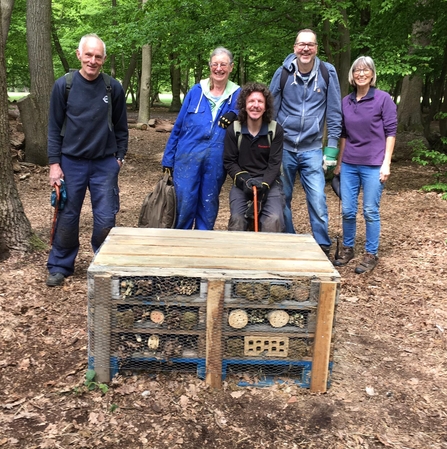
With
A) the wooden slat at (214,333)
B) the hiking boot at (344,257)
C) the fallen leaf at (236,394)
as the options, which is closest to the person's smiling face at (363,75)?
the hiking boot at (344,257)

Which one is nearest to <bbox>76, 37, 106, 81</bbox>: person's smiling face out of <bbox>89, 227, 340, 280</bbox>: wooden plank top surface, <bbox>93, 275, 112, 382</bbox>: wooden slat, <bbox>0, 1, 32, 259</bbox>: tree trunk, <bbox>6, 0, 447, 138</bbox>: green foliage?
<bbox>0, 1, 32, 259</bbox>: tree trunk

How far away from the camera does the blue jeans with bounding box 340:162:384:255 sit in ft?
15.7

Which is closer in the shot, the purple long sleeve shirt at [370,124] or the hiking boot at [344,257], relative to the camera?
the purple long sleeve shirt at [370,124]

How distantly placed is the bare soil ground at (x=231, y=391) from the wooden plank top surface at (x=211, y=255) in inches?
29.0

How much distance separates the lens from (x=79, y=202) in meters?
4.27

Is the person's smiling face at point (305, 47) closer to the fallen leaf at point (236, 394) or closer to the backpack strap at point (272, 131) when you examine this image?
the backpack strap at point (272, 131)

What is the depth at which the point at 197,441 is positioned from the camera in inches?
99.8

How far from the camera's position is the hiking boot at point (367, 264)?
496 centimetres

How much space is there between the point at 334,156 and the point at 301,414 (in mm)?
2627

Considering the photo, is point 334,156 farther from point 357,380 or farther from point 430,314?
point 357,380

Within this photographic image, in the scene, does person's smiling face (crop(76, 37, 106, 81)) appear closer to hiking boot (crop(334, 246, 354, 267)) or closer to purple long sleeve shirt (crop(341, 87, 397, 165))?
purple long sleeve shirt (crop(341, 87, 397, 165))

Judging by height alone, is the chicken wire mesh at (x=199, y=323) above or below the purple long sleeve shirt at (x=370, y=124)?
below

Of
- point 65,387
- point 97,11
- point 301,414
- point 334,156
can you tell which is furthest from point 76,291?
point 97,11

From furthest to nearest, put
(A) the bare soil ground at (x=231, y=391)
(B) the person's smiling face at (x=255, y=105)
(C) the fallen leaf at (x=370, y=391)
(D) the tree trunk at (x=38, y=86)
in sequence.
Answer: (D) the tree trunk at (x=38, y=86), (B) the person's smiling face at (x=255, y=105), (C) the fallen leaf at (x=370, y=391), (A) the bare soil ground at (x=231, y=391)
